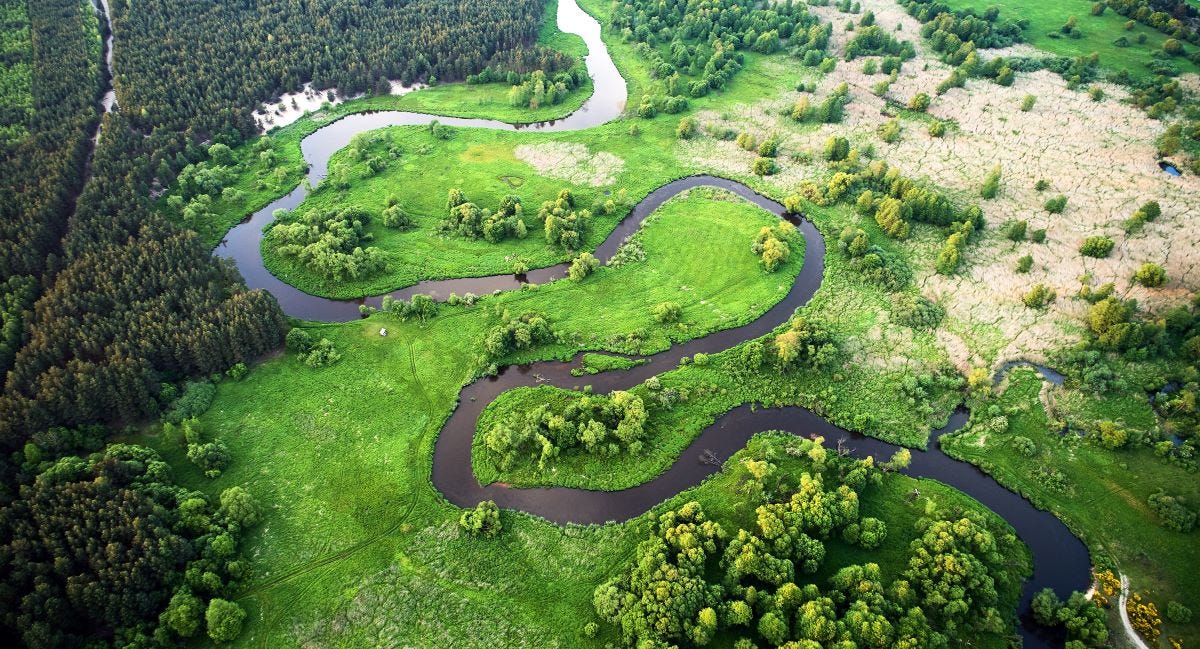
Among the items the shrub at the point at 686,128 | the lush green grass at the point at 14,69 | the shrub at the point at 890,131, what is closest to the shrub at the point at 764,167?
the shrub at the point at 686,128

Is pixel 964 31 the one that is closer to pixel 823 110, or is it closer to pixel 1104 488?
pixel 823 110

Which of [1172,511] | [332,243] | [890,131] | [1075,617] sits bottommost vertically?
[1075,617]

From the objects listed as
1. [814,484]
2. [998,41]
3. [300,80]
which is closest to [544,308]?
[814,484]

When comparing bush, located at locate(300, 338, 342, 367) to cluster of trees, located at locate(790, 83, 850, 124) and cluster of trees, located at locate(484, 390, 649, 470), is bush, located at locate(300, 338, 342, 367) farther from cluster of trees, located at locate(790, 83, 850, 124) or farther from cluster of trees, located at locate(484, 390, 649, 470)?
cluster of trees, located at locate(790, 83, 850, 124)

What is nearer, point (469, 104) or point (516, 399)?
point (516, 399)

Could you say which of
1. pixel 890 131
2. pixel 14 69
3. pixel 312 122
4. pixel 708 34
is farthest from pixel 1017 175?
pixel 14 69

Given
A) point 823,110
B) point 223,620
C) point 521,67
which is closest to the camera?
point 223,620

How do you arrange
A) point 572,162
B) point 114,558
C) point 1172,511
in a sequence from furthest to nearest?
1. point 572,162
2. point 1172,511
3. point 114,558
